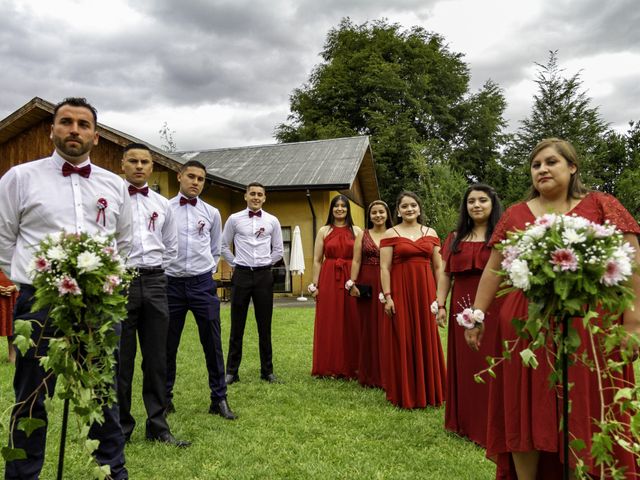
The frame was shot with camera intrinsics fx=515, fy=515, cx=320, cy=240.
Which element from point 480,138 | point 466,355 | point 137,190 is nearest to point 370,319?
point 466,355

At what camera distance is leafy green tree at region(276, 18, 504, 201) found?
30.9 m

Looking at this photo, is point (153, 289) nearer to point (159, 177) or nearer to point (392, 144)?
point (159, 177)

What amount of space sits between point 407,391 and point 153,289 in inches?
118

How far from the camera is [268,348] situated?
23.4ft

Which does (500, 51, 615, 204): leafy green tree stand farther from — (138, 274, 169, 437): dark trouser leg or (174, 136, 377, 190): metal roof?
(138, 274, 169, 437): dark trouser leg

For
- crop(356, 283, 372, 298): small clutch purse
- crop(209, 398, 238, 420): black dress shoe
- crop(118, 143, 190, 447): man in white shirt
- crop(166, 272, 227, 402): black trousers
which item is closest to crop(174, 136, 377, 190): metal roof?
crop(356, 283, 372, 298): small clutch purse

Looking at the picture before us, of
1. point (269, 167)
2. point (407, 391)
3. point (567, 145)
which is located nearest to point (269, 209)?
point (269, 167)

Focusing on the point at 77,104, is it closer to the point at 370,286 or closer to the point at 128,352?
the point at 128,352

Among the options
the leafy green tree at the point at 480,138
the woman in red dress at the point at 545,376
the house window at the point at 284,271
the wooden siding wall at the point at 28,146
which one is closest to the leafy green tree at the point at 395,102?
the leafy green tree at the point at 480,138

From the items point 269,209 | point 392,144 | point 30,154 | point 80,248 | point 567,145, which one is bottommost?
point 80,248

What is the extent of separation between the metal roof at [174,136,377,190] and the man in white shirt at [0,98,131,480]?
536 inches

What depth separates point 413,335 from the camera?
587 centimetres

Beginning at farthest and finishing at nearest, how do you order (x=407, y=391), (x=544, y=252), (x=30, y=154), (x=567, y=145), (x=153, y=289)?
1. (x=30, y=154)
2. (x=407, y=391)
3. (x=153, y=289)
4. (x=567, y=145)
5. (x=544, y=252)

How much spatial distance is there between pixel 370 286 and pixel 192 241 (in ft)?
9.01
